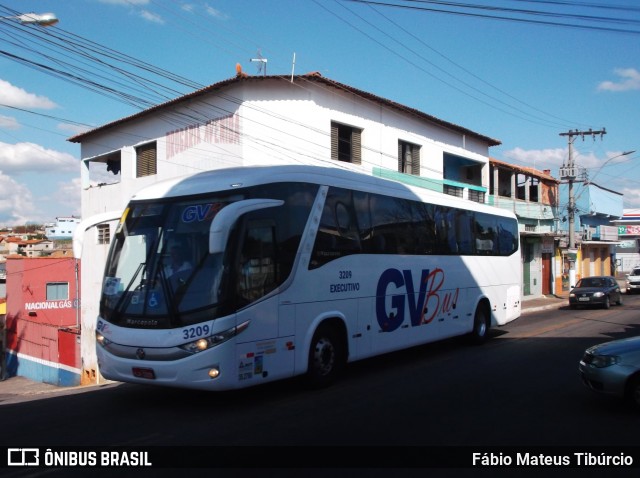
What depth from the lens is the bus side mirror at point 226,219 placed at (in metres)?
6.41

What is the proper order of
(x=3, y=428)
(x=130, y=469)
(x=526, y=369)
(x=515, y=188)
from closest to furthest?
(x=130, y=469) → (x=3, y=428) → (x=526, y=369) → (x=515, y=188)

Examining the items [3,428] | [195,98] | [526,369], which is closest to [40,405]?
[3,428]

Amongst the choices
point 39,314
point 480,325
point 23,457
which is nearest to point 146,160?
point 39,314

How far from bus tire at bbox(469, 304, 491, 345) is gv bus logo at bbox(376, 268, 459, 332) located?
1380 millimetres

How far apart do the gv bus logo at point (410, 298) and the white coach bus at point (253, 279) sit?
4 cm

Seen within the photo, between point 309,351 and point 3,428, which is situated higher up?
point 309,351

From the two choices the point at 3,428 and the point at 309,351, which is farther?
the point at 309,351

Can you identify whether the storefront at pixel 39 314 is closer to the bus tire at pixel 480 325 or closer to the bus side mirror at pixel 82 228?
the bus tire at pixel 480 325

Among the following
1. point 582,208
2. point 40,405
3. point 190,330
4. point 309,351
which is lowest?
point 40,405

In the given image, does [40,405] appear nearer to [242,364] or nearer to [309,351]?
[242,364]

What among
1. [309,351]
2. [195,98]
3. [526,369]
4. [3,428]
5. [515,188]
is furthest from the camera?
[515,188]

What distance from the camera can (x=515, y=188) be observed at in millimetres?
35812

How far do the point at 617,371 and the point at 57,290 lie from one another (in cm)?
3459

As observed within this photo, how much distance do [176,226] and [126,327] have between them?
144 centimetres
